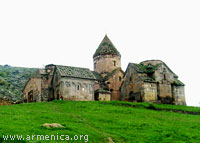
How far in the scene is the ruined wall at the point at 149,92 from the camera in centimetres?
3484

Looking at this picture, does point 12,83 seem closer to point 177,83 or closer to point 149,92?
point 149,92

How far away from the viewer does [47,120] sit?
1975cm

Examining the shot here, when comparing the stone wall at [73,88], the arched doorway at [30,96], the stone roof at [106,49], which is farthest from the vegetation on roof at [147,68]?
the arched doorway at [30,96]

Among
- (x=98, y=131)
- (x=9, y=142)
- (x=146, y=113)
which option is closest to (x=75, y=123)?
(x=98, y=131)

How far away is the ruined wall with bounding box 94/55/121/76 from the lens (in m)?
42.6

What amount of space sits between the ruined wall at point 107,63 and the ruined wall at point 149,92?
8.60 metres

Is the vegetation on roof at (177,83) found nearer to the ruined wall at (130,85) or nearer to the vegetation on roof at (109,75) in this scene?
the ruined wall at (130,85)

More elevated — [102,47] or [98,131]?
[102,47]

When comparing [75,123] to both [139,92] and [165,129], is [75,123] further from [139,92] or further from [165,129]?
[139,92]

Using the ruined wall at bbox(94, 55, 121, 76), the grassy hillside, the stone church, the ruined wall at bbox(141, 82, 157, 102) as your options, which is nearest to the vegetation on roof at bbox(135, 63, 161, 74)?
the stone church

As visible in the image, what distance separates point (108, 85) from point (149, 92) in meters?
7.31

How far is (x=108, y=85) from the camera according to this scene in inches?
1603

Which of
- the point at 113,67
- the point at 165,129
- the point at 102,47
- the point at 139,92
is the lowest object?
the point at 165,129

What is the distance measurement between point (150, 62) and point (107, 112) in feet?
47.2
